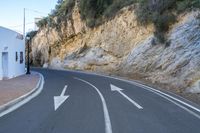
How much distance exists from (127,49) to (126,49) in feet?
0.58

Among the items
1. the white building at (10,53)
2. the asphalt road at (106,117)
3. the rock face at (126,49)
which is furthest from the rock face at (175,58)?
the white building at (10,53)

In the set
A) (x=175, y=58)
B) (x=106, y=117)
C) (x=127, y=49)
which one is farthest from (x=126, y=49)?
(x=106, y=117)

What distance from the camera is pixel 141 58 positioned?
95.1 feet

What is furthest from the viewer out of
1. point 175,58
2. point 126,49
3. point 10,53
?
point 126,49

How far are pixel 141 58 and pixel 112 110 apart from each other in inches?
683

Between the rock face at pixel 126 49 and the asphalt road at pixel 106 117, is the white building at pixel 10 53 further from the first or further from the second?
the asphalt road at pixel 106 117

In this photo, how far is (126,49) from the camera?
34812 millimetres

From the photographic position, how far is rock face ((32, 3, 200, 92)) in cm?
2181

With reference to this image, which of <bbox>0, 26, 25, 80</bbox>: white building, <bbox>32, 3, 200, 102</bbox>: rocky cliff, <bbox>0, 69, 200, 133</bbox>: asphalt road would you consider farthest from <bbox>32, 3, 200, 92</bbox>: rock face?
<bbox>0, 26, 25, 80</bbox>: white building

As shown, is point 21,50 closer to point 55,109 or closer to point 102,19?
point 102,19

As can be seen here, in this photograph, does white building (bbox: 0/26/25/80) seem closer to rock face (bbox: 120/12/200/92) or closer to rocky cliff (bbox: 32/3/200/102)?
rocky cliff (bbox: 32/3/200/102)

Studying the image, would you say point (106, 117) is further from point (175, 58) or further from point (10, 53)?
point (10, 53)

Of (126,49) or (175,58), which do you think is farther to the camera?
(126,49)

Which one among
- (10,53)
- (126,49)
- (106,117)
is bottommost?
(106,117)
